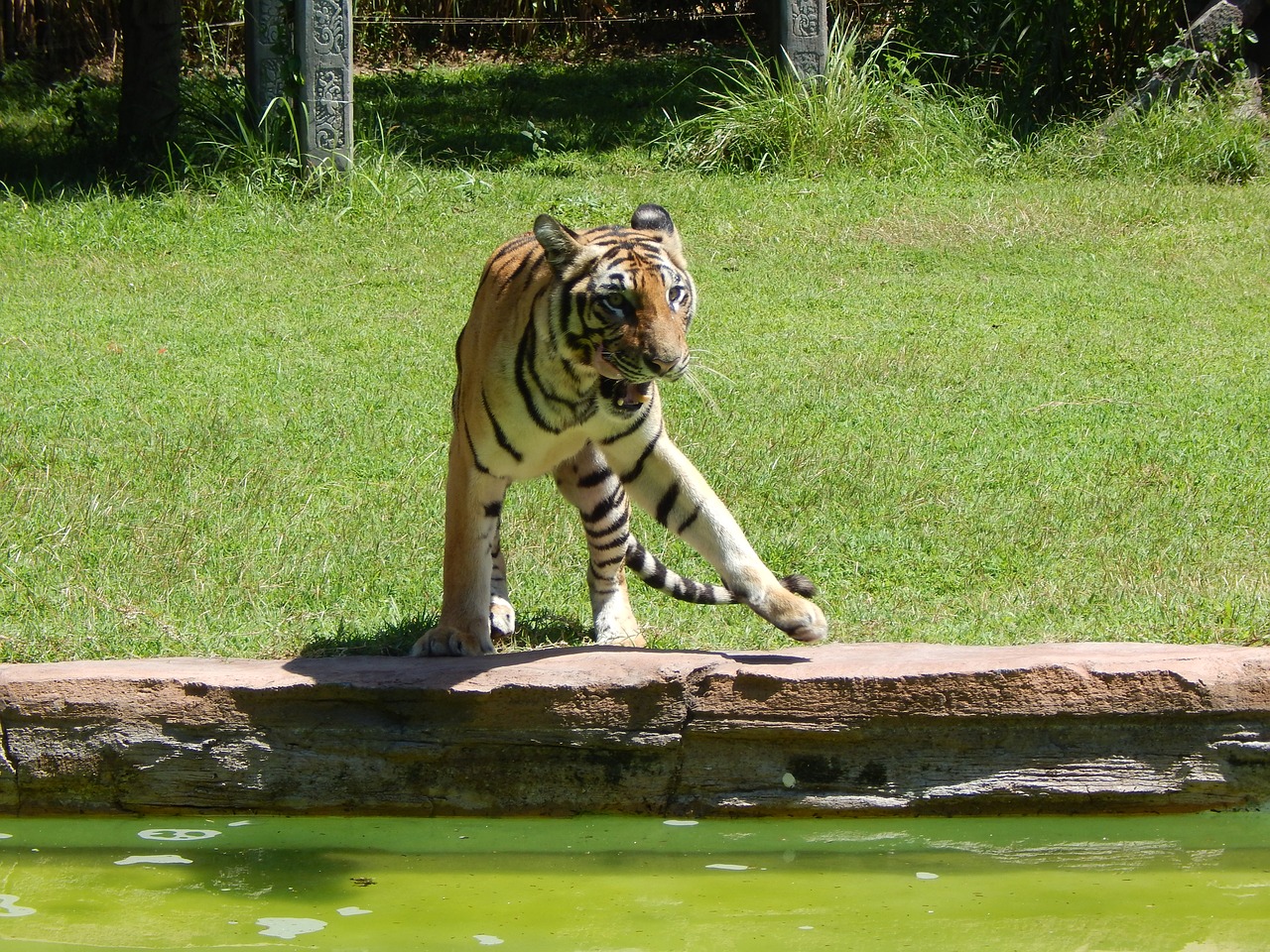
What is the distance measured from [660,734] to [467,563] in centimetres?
94

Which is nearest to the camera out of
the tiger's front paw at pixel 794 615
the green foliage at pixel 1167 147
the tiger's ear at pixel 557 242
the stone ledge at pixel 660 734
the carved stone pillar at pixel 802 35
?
the stone ledge at pixel 660 734

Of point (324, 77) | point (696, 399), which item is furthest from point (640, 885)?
point (324, 77)

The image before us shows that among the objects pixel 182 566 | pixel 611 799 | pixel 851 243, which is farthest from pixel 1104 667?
pixel 851 243

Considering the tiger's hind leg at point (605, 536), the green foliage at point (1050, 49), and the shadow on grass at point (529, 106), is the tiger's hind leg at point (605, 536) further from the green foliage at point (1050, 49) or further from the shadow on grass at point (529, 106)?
the green foliage at point (1050, 49)

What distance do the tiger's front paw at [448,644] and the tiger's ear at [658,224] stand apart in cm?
139

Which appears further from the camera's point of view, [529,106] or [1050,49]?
[529,106]

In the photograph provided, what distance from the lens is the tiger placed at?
4.36 m

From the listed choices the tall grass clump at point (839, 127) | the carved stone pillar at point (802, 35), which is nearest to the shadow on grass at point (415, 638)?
the tall grass clump at point (839, 127)

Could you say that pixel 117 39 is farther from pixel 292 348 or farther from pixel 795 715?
pixel 795 715

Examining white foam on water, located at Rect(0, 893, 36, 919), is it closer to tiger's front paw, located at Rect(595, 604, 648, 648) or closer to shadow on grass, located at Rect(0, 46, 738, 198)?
tiger's front paw, located at Rect(595, 604, 648, 648)

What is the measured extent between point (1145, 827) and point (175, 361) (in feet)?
20.9

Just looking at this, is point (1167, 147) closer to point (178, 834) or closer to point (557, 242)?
point (557, 242)

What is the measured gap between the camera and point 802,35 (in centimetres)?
1311

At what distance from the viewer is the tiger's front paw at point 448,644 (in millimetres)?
4695
